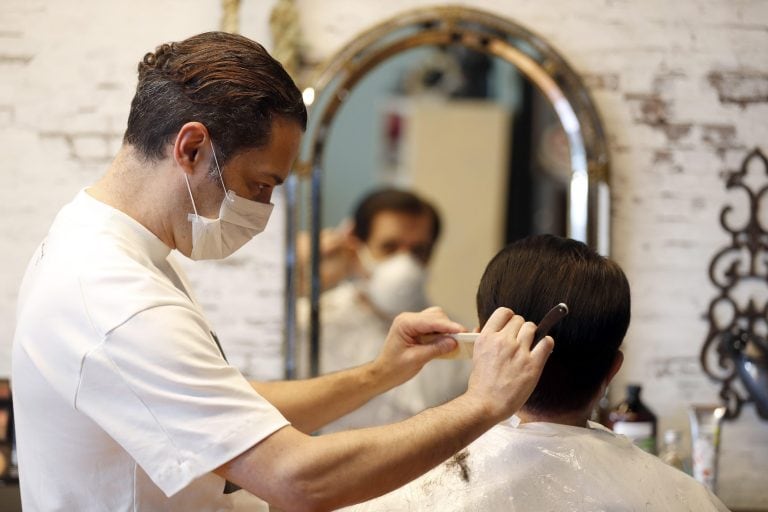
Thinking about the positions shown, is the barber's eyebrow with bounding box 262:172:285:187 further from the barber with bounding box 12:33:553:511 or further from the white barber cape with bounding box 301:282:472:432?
the white barber cape with bounding box 301:282:472:432

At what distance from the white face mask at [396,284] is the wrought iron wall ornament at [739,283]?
2.75 ft

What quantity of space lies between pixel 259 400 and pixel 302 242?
3.88 feet

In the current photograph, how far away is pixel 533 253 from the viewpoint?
62.8 inches

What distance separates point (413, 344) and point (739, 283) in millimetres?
1220

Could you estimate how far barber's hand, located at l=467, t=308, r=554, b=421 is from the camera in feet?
4.45

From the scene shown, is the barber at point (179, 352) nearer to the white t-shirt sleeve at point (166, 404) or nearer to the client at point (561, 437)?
the white t-shirt sleeve at point (166, 404)

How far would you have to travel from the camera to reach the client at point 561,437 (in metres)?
1.56

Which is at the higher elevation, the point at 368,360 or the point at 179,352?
the point at 179,352

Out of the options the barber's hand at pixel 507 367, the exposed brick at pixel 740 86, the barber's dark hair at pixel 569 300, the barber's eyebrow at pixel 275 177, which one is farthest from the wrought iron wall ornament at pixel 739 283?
the barber's eyebrow at pixel 275 177

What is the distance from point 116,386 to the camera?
1.27m

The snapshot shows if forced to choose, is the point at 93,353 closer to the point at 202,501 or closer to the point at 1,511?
the point at 202,501

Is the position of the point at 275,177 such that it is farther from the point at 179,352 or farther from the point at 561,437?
the point at 561,437

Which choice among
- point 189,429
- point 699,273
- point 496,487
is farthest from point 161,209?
point 699,273

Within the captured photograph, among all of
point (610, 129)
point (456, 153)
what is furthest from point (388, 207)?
point (610, 129)
